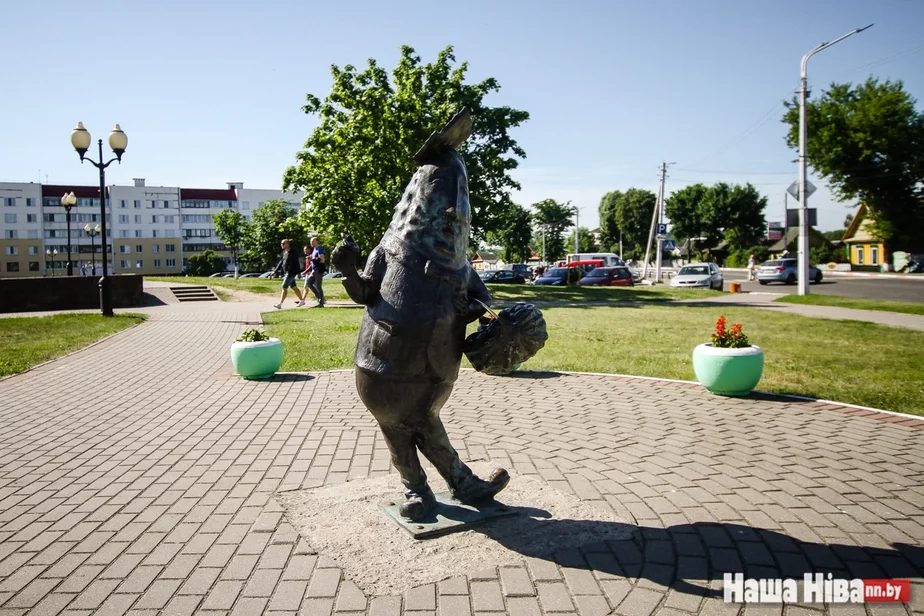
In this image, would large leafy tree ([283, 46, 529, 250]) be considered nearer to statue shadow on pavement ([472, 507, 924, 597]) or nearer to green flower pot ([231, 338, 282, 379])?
green flower pot ([231, 338, 282, 379])

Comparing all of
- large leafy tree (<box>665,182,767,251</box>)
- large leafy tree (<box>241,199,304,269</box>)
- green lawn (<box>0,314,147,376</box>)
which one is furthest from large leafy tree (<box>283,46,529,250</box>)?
large leafy tree (<box>665,182,767,251</box>)

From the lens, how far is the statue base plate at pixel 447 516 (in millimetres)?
3793

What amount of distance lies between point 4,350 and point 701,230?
78661 millimetres

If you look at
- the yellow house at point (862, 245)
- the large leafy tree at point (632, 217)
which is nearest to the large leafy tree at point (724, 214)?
the large leafy tree at point (632, 217)

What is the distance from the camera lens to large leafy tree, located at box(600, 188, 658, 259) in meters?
83.4

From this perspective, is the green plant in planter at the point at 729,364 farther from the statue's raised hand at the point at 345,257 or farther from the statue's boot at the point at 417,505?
the statue's raised hand at the point at 345,257

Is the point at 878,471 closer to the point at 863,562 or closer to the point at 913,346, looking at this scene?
the point at 863,562

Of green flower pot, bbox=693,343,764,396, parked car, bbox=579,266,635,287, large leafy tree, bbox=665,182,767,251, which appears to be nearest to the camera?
green flower pot, bbox=693,343,764,396

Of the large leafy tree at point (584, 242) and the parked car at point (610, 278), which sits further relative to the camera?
the large leafy tree at point (584, 242)

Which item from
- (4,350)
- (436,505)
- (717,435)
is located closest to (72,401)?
(4,350)

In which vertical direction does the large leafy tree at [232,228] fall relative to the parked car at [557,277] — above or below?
above

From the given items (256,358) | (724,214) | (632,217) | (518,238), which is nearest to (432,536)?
(256,358)

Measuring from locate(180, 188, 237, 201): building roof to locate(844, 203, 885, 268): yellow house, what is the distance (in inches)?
3121

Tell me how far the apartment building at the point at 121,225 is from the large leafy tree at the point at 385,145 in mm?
62491
